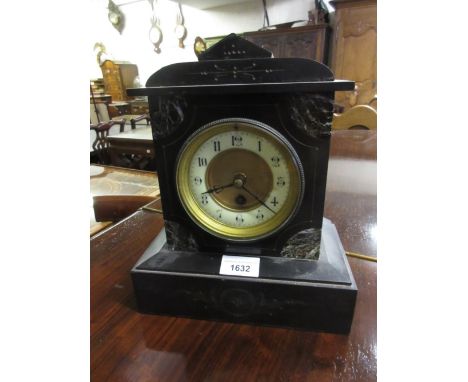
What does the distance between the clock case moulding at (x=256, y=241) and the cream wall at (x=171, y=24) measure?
4.43 m

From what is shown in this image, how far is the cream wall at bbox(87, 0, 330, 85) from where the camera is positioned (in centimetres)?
436

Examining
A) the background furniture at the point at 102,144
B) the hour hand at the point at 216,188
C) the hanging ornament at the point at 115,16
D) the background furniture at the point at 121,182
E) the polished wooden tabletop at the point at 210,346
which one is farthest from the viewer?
the hanging ornament at the point at 115,16

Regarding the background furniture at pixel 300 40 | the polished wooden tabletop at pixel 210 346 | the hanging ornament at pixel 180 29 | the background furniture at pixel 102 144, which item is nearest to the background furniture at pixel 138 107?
the hanging ornament at pixel 180 29

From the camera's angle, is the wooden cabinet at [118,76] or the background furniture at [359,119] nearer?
the background furniture at [359,119]

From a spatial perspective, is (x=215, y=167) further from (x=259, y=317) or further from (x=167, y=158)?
(x=259, y=317)

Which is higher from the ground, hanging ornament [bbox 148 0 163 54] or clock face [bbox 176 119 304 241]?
hanging ornament [bbox 148 0 163 54]

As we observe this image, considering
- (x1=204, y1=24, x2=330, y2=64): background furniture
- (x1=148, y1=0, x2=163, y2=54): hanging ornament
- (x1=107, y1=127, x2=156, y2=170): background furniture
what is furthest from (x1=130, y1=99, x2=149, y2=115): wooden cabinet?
(x1=204, y1=24, x2=330, y2=64): background furniture

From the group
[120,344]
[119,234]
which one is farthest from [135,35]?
[120,344]

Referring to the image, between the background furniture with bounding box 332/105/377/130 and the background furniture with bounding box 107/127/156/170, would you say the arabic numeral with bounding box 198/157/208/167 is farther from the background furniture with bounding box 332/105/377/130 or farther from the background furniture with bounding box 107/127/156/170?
the background furniture with bounding box 107/127/156/170

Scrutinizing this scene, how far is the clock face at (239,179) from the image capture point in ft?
1.72

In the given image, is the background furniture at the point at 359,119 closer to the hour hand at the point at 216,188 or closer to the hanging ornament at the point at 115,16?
the hour hand at the point at 216,188

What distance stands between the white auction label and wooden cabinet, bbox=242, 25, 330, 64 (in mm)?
3399

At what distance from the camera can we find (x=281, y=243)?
579 millimetres

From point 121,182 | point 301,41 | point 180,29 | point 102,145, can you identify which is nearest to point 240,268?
point 121,182
